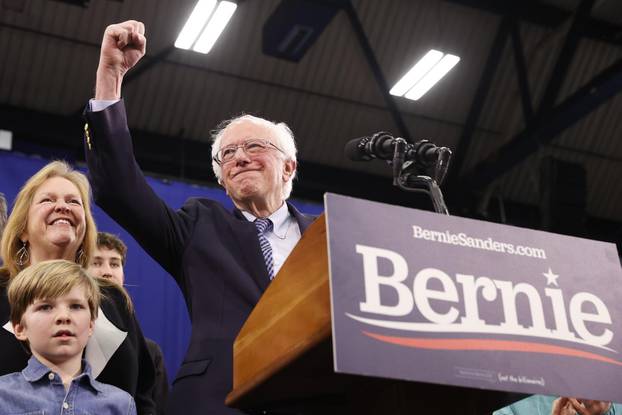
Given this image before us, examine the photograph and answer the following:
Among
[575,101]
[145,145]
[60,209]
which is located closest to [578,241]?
[60,209]

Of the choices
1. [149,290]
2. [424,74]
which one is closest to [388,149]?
[149,290]

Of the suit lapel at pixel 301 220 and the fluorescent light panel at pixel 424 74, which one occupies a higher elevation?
the fluorescent light panel at pixel 424 74

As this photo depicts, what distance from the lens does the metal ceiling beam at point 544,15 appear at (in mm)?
7012

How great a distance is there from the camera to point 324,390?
1369 mm

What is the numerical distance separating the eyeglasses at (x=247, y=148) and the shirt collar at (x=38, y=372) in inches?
24.6

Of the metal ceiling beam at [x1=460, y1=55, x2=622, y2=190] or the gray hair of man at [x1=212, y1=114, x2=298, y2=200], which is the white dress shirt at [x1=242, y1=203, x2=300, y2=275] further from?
the metal ceiling beam at [x1=460, y1=55, x2=622, y2=190]

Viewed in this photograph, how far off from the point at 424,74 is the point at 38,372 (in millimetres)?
5136

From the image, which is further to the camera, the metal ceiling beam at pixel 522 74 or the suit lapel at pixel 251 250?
the metal ceiling beam at pixel 522 74

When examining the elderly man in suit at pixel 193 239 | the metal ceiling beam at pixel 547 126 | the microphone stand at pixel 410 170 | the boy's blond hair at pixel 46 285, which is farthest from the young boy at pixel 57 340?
the metal ceiling beam at pixel 547 126

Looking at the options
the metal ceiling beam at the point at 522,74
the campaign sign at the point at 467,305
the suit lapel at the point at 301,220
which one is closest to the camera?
the campaign sign at the point at 467,305

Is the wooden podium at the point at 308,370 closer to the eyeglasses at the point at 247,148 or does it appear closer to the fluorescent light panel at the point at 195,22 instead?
the eyeglasses at the point at 247,148

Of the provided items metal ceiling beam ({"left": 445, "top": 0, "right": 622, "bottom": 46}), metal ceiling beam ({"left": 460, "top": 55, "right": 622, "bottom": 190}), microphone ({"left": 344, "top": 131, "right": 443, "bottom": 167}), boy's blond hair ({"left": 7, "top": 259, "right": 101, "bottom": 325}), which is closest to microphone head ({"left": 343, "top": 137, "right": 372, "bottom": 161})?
microphone ({"left": 344, "top": 131, "right": 443, "bottom": 167})

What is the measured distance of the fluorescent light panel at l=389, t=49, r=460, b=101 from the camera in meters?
6.35

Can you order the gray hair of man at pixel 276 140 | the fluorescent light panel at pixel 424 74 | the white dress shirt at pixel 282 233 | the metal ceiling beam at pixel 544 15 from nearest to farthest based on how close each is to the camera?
the white dress shirt at pixel 282 233 < the gray hair of man at pixel 276 140 < the fluorescent light panel at pixel 424 74 < the metal ceiling beam at pixel 544 15
